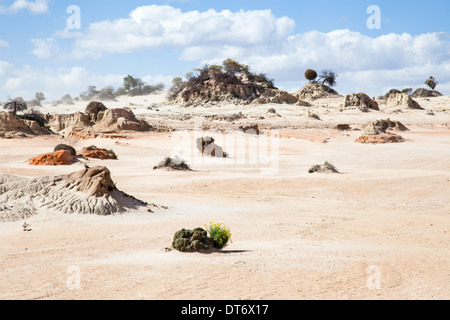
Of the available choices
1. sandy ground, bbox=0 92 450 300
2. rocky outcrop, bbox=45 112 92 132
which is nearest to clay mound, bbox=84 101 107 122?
rocky outcrop, bbox=45 112 92 132

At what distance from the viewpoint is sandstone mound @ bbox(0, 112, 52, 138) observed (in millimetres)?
31625

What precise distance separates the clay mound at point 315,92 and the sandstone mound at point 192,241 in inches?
2062

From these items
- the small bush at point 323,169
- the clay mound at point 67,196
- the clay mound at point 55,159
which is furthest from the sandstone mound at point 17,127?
the clay mound at point 67,196

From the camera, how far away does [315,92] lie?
60.4 meters

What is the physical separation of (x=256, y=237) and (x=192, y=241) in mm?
1965

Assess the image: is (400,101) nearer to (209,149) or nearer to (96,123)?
(96,123)

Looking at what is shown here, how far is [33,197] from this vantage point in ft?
37.9

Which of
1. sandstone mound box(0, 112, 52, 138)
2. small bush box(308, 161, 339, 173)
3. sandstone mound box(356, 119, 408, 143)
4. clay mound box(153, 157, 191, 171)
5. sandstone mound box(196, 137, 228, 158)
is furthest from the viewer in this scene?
sandstone mound box(356, 119, 408, 143)

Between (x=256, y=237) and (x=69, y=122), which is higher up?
(x=69, y=122)

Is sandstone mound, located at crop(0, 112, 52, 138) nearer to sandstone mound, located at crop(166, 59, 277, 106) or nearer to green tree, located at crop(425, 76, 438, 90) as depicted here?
sandstone mound, located at crop(166, 59, 277, 106)

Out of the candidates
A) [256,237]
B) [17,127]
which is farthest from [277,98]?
[256,237]

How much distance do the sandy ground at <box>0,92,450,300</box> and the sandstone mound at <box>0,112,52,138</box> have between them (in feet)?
26.5

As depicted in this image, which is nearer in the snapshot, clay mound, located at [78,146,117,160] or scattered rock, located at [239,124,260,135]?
clay mound, located at [78,146,117,160]

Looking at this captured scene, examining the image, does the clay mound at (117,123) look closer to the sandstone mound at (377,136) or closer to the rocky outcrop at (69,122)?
the rocky outcrop at (69,122)
